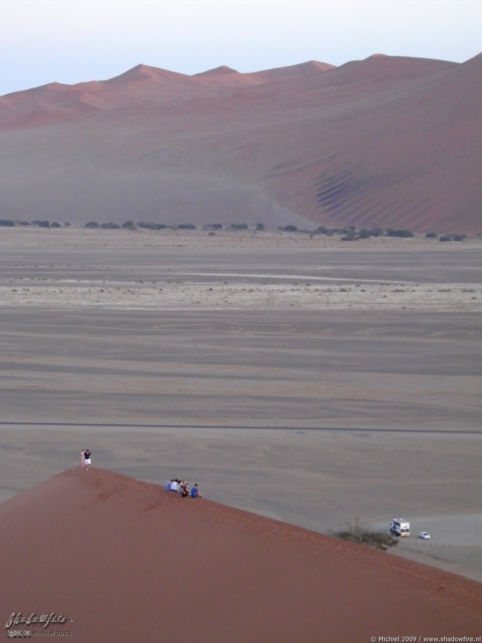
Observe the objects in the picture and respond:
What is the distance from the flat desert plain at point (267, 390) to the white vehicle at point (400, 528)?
4.3 inches

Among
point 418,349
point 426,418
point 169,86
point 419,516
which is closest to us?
point 419,516

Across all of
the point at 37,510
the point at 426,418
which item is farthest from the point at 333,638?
the point at 426,418

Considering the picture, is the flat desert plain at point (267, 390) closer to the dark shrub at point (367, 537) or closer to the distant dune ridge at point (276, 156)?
the dark shrub at point (367, 537)

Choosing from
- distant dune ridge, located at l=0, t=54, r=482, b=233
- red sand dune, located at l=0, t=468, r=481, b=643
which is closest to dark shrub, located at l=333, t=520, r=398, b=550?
red sand dune, located at l=0, t=468, r=481, b=643

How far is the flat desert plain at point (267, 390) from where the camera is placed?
12.0 metres

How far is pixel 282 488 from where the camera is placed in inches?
473

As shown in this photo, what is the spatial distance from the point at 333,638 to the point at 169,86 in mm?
166382

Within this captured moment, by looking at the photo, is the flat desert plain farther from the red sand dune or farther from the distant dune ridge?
the distant dune ridge

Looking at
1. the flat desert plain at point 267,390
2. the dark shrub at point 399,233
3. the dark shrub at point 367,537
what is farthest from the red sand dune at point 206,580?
the dark shrub at point 399,233

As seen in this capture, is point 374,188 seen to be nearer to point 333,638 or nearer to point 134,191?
point 134,191

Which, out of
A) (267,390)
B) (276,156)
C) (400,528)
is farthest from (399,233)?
(400,528)

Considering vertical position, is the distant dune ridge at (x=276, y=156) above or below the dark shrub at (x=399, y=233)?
above

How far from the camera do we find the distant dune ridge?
83688 mm

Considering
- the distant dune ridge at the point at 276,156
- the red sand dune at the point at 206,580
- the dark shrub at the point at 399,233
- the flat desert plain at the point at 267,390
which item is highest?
the distant dune ridge at the point at 276,156
